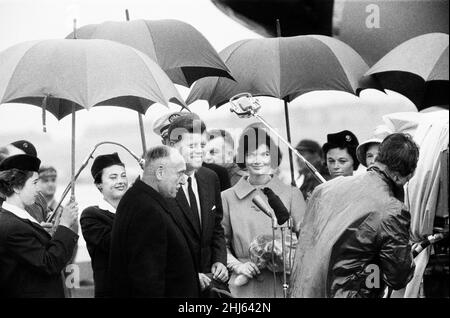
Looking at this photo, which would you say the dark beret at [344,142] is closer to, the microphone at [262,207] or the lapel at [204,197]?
the microphone at [262,207]

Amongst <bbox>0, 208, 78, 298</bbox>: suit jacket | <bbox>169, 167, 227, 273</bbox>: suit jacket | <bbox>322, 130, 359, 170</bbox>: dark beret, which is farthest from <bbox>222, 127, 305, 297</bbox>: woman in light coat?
<bbox>0, 208, 78, 298</bbox>: suit jacket

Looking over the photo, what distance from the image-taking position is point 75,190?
18.8ft

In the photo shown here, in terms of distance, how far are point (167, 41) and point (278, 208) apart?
1106mm

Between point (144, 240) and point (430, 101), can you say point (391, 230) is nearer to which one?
point (144, 240)

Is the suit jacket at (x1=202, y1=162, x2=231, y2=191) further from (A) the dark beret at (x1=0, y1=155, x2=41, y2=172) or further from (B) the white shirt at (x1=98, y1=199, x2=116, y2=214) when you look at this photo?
(A) the dark beret at (x1=0, y1=155, x2=41, y2=172)

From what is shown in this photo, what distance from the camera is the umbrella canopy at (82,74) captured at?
5.34m

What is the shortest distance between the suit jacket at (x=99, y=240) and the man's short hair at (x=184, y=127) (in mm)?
501

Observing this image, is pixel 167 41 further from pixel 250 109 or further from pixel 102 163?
pixel 102 163

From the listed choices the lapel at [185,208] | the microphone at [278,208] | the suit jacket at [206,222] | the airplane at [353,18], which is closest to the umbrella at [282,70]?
the airplane at [353,18]

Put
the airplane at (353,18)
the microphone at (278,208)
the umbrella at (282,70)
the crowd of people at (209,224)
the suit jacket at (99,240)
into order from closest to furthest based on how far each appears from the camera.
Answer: the crowd of people at (209,224) → the suit jacket at (99,240) → the microphone at (278,208) → the umbrella at (282,70) → the airplane at (353,18)

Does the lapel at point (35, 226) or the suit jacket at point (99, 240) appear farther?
the suit jacket at point (99, 240)

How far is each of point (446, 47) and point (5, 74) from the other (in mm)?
2469

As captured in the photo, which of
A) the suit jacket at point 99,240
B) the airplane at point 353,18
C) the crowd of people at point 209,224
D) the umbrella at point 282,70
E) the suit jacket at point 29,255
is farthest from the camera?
the airplane at point 353,18
